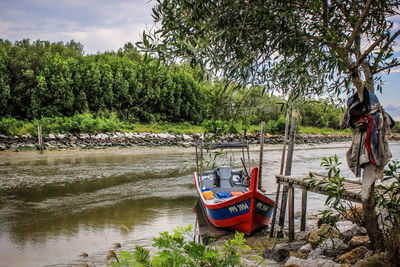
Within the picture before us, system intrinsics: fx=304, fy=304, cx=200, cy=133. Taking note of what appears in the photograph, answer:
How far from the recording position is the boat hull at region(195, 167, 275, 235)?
750 centimetres

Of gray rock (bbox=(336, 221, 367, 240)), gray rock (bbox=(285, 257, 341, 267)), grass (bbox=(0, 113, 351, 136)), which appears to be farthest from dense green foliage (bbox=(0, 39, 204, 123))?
gray rock (bbox=(285, 257, 341, 267))

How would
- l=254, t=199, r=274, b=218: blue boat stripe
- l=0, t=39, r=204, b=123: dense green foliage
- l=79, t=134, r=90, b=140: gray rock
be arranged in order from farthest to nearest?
l=0, t=39, r=204, b=123: dense green foliage
l=79, t=134, r=90, b=140: gray rock
l=254, t=199, r=274, b=218: blue boat stripe

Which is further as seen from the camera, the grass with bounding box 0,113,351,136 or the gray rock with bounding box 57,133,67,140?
the gray rock with bounding box 57,133,67,140

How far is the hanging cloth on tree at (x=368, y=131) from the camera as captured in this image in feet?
11.1

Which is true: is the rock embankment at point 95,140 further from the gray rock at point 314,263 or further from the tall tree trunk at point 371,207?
the tall tree trunk at point 371,207

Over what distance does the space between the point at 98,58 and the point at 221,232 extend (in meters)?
33.2

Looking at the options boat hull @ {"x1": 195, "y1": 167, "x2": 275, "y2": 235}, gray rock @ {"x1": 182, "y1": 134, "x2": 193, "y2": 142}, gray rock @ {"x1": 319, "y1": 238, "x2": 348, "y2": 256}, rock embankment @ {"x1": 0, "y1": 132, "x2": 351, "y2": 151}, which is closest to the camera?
gray rock @ {"x1": 319, "y1": 238, "x2": 348, "y2": 256}

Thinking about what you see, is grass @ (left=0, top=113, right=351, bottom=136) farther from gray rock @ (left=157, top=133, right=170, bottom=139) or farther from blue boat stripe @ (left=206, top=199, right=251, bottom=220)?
blue boat stripe @ (left=206, top=199, right=251, bottom=220)

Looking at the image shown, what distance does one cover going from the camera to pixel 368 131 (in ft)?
11.2

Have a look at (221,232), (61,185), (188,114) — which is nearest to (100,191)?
(61,185)

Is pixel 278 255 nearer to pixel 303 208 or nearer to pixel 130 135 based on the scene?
pixel 303 208

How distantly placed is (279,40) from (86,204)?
30.7ft

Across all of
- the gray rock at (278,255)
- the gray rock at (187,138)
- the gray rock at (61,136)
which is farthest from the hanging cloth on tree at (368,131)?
the gray rock at (187,138)

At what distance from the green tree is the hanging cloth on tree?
0.13m
